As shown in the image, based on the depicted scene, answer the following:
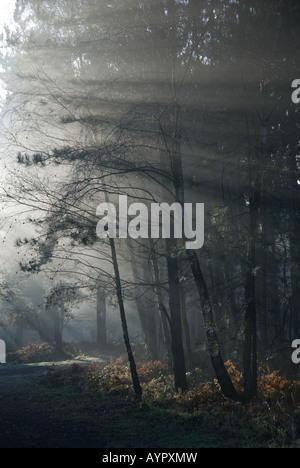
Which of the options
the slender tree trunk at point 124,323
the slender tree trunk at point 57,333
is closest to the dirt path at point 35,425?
the slender tree trunk at point 124,323

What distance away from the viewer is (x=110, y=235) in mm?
11727

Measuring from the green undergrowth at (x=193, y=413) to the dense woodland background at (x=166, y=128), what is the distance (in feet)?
2.40

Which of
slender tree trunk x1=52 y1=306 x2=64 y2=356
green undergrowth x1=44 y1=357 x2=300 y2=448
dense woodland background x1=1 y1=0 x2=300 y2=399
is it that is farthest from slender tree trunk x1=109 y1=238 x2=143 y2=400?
slender tree trunk x1=52 y1=306 x2=64 y2=356

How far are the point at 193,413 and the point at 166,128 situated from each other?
7.09m

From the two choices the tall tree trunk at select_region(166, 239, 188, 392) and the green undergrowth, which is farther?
the tall tree trunk at select_region(166, 239, 188, 392)

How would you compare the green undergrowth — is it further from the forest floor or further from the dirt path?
the dirt path

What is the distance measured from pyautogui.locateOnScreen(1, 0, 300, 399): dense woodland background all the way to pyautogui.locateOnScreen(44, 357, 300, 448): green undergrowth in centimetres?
73

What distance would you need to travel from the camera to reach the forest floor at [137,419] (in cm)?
790

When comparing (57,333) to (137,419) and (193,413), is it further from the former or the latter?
(193,413)

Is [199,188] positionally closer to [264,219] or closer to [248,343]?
[264,219]

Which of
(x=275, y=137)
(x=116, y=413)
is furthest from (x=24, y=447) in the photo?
(x=275, y=137)

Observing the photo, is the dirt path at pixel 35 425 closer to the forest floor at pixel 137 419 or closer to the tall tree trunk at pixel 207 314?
the forest floor at pixel 137 419

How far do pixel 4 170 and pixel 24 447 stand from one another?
7.10 m

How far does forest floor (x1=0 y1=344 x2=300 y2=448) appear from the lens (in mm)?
7898
